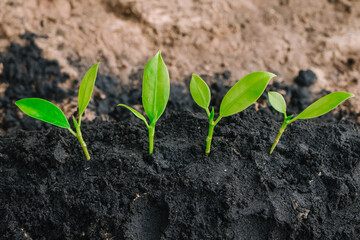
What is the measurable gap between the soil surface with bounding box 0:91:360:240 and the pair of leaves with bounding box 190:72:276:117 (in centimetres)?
18

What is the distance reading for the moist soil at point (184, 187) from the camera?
1.12 meters

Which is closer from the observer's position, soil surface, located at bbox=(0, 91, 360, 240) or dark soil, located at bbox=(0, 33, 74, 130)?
soil surface, located at bbox=(0, 91, 360, 240)

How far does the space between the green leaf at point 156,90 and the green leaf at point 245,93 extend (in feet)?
0.59

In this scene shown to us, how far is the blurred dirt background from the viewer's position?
1916 mm

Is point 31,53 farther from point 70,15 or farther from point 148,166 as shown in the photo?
point 148,166

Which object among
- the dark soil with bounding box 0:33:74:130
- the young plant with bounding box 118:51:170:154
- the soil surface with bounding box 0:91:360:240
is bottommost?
the dark soil with bounding box 0:33:74:130

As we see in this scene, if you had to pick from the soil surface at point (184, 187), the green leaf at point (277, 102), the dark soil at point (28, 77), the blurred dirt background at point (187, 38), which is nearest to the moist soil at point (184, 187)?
the soil surface at point (184, 187)

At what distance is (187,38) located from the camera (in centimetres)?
205

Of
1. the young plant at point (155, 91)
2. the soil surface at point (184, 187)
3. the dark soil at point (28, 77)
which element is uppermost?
the young plant at point (155, 91)

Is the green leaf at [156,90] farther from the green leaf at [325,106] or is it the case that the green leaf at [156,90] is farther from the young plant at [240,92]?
the green leaf at [325,106]

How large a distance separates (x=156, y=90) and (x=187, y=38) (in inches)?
38.2

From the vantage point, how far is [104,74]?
189 cm

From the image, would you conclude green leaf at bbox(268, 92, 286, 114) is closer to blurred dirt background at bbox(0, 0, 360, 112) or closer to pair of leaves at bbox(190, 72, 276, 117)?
pair of leaves at bbox(190, 72, 276, 117)

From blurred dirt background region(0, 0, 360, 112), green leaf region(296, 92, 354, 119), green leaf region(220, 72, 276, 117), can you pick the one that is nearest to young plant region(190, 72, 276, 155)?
green leaf region(220, 72, 276, 117)
